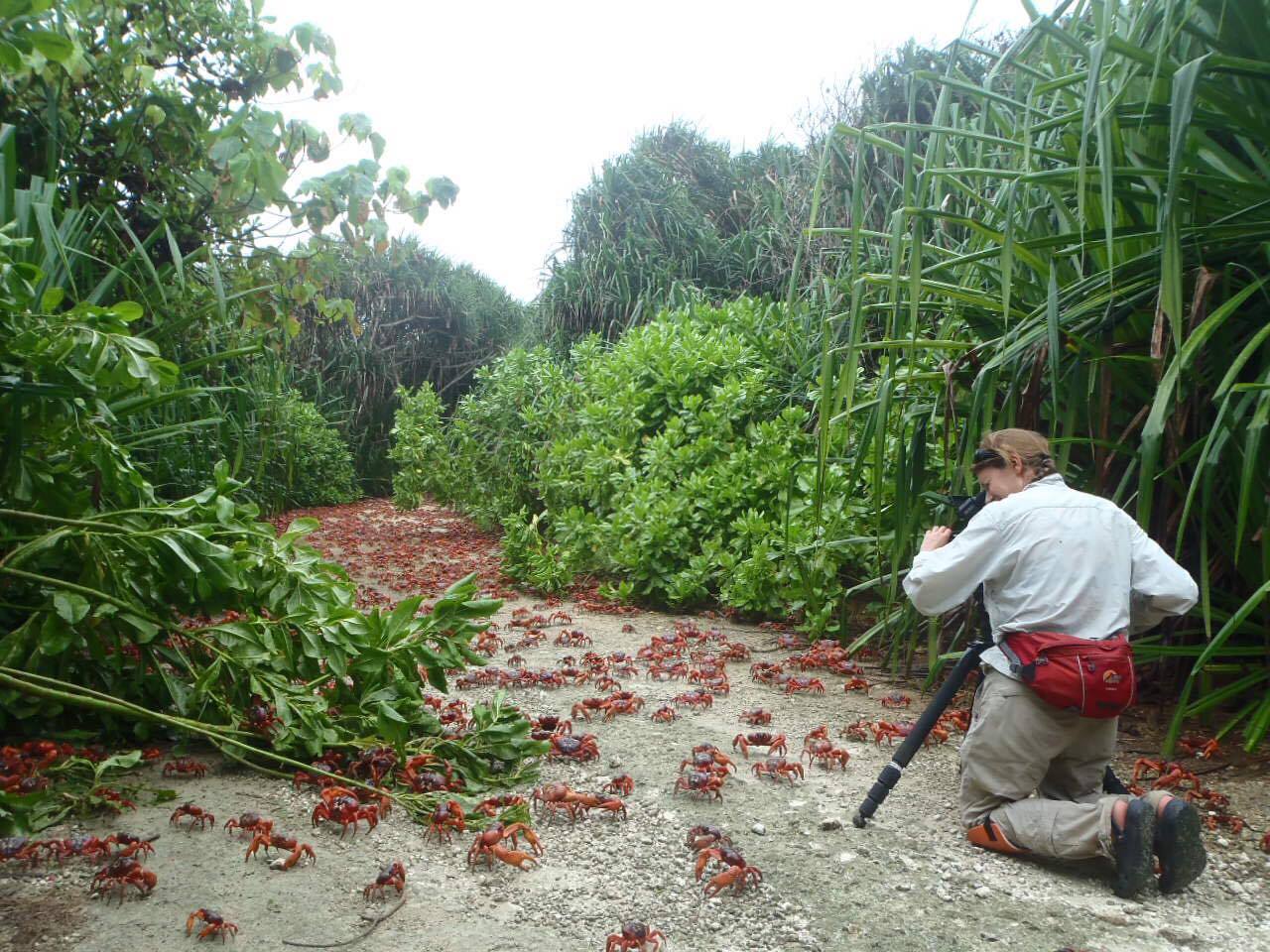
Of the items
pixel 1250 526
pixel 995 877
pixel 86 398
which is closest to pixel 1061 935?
pixel 995 877

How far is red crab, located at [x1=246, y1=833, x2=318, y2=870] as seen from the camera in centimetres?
218

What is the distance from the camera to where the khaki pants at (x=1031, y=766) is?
93.3 inches

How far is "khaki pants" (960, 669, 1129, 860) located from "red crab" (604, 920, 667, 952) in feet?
3.45

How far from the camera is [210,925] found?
1.85 m

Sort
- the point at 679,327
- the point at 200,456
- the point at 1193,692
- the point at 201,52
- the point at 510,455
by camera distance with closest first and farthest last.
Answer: the point at 1193,692
the point at 200,456
the point at 201,52
the point at 679,327
the point at 510,455

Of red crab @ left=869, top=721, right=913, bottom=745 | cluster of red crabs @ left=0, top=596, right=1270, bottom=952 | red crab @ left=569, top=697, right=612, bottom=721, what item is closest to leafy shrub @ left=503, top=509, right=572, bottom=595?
cluster of red crabs @ left=0, top=596, right=1270, bottom=952

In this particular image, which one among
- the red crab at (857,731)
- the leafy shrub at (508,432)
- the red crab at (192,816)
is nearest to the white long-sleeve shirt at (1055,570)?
the red crab at (857,731)

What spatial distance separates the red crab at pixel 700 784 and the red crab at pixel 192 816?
124 centimetres

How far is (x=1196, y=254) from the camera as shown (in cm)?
296

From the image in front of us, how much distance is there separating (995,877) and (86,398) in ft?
8.77

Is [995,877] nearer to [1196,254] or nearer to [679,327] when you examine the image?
[1196,254]

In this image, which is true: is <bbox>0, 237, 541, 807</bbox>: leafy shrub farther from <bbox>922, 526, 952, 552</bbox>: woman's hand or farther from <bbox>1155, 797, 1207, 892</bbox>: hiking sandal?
<bbox>1155, 797, 1207, 892</bbox>: hiking sandal

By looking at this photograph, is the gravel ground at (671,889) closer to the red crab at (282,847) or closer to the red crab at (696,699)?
the red crab at (282,847)

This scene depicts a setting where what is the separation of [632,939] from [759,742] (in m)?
1.36
